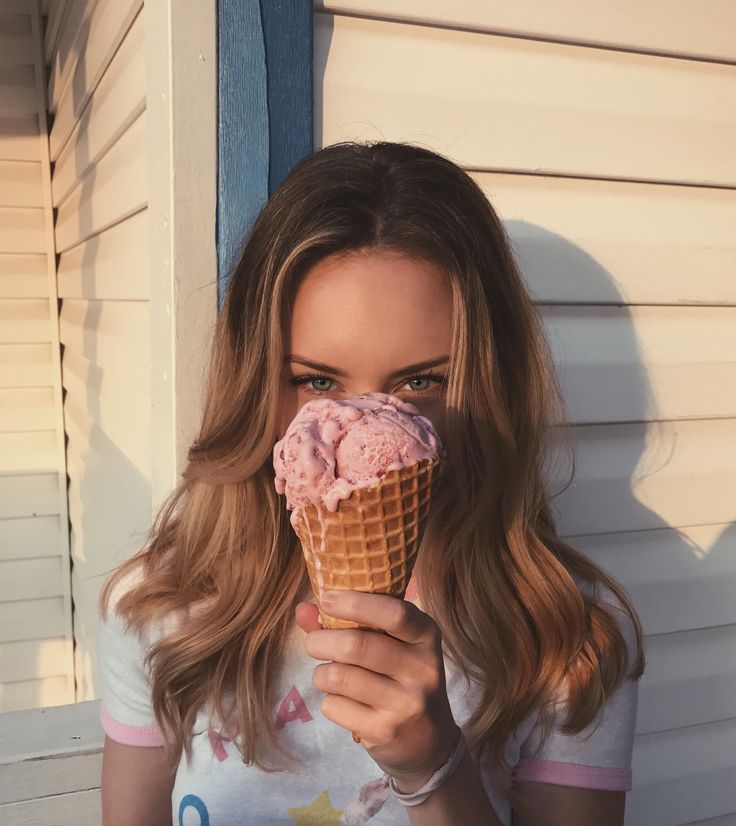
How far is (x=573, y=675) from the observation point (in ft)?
4.95

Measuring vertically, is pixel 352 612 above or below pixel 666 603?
above

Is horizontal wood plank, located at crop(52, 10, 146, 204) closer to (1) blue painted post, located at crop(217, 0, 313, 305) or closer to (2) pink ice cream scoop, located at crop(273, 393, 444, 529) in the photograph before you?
(1) blue painted post, located at crop(217, 0, 313, 305)

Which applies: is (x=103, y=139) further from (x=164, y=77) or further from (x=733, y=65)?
(x=733, y=65)

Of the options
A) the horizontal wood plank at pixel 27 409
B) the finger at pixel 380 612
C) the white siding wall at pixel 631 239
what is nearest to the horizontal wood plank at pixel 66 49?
the horizontal wood plank at pixel 27 409

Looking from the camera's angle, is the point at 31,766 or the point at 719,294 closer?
the point at 31,766

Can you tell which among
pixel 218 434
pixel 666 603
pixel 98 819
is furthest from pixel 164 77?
pixel 666 603

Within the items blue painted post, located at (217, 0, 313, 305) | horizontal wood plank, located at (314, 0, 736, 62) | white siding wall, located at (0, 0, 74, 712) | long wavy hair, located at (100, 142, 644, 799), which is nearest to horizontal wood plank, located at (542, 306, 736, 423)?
long wavy hair, located at (100, 142, 644, 799)

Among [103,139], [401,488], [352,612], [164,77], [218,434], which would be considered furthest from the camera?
[103,139]

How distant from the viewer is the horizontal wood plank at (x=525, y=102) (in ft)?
5.85

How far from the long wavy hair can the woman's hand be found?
437mm

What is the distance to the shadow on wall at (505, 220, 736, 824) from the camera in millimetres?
2121

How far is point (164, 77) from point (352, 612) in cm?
120

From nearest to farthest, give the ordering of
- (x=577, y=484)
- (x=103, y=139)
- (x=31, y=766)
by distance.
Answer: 1. (x=31, y=766)
2. (x=577, y=484)
3. (x=103, y=139)

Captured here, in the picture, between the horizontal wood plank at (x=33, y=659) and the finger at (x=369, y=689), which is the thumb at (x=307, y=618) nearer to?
the finger at (x=369, y=689)
